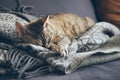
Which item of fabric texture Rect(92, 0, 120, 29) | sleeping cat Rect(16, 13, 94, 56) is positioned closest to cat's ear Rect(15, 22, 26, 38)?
sleeping cat Rect(16, 13, 94, 56)

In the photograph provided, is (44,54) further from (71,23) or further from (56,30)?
(71,23)

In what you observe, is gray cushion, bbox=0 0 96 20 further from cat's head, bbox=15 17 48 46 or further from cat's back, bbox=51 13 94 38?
cat's head, bbox=15 17 48 46

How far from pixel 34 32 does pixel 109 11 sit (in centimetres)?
66

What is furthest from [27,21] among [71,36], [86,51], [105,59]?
[105,59]

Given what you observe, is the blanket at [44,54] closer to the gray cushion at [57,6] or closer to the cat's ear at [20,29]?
the cat's ear at [20,29]

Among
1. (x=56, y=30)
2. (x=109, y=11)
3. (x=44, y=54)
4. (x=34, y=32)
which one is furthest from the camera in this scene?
(x=109, y=11)

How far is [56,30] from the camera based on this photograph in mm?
1765

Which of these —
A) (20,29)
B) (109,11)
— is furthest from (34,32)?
(109,11)

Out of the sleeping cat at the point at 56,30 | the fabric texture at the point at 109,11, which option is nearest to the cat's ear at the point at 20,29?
the sleeping cat at the point at 56,30

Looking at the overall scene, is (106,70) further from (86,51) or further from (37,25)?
(37,25)

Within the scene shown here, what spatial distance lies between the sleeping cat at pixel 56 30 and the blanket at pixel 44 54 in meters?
0.05

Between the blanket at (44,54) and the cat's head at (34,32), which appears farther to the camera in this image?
the cat's head at (34,32)

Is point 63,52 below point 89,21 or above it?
below

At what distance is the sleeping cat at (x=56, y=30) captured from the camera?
1561mm
